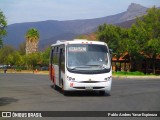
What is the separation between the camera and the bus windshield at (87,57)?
19078 mm

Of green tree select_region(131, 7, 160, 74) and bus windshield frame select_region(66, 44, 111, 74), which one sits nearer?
bus windshield frame select_region(66, 44, 111, 74)

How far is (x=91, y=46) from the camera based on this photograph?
65.9ft

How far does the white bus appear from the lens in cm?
1872

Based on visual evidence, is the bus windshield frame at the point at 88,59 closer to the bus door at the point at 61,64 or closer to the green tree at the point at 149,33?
the bus door at the point at 61,64

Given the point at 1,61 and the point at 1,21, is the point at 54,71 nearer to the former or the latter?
the point at 1,21

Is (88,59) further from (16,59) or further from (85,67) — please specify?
(16,59)

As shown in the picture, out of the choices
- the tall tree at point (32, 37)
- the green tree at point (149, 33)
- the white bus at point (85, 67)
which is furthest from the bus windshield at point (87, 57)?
the tall tree at point (32, 37)

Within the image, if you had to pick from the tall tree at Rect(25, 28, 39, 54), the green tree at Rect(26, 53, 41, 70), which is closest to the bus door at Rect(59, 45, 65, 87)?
the green tree at Rect(26, 53, 41, 70)

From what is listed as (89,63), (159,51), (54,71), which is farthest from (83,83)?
(159,51)

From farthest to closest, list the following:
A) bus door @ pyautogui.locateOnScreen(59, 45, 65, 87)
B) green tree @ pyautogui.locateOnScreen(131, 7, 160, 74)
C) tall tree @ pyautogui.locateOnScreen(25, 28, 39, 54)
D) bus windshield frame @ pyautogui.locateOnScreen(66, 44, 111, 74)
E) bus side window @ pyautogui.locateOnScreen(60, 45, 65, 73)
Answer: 1. tall tree @ pyautogui.locateOnScreen(25, 28, 39, 54)
2. green tree @ pyautogui.locateOnScreen(131, 7, 160, 74)
3. bus door @ pyautogui.locateOnScreen(59, 45, 65, 87)
4. bus side window @ pyautogui.locateOnScreen(60, 45, 65, 73)
5. bus windshield frame @ pyautogui.locateOnScreen(66, 44, 111, 74)

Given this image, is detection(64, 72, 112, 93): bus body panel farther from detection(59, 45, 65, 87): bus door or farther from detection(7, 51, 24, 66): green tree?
detection(7, 51, 24, 66): green tree

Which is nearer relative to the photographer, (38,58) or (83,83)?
(83,83)

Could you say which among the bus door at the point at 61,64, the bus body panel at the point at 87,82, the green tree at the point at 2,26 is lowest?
the bus body panel at the point at 87,82

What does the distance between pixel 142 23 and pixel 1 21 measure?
5158cm
